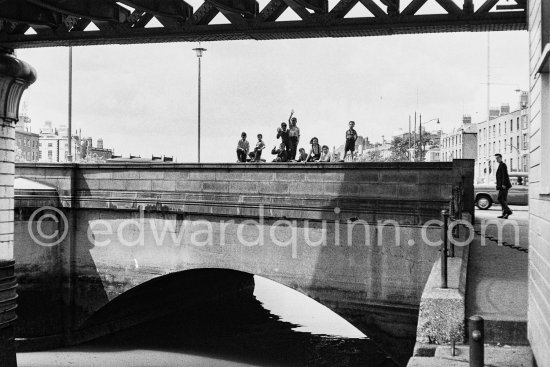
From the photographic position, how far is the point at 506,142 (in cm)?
7344

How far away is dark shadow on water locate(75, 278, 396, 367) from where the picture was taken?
19375 millimetres

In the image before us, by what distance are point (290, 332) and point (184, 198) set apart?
22.7ft

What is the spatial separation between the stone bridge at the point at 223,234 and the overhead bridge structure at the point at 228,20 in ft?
13.5

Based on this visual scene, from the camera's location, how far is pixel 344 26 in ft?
41.0

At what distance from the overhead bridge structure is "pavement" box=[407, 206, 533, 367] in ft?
13.7

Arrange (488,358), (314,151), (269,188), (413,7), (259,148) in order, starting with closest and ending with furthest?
(488,358), (413,7), (269,188), (314,151), (259,148)

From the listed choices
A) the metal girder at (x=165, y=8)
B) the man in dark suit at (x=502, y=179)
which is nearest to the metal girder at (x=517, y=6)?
the metal girder at (x=165, y=8)

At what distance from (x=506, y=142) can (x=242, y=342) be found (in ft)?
193

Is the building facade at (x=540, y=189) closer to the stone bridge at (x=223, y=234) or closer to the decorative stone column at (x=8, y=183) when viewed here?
the stone bridge at (x=223, y=234)

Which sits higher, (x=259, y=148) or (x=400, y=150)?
(x=400, y=150)

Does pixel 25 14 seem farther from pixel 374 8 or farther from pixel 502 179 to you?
pixel 502 179

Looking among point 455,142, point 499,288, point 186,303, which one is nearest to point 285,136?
point 186,303

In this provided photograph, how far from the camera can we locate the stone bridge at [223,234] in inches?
620

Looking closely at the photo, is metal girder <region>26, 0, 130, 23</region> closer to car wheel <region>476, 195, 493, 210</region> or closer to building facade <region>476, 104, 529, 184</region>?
car wheel <region>476, 195, 493, 210</region>
